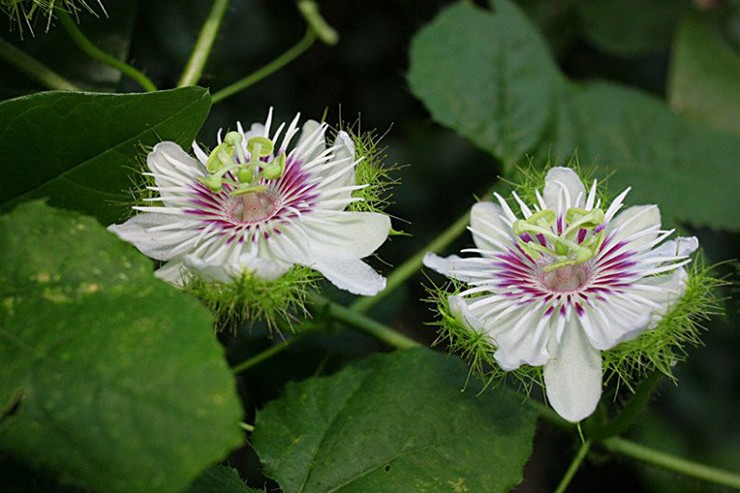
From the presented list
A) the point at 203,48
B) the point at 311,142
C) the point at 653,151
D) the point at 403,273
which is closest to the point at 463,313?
the point at 311,142

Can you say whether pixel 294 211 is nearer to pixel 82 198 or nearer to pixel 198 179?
pixel 198 179

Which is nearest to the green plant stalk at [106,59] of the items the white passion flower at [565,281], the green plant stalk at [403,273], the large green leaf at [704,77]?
the green plant stalk at [403,273]

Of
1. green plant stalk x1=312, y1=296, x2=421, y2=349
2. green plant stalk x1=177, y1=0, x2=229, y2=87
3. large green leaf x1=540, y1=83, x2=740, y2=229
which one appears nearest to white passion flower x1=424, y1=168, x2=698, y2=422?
green plant stalk x1=312, y1=296, x2=421, y2=349

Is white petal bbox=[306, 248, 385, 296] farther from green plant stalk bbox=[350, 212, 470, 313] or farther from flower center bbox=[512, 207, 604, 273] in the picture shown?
green plant stalk bbox=[350, 212, 470, 313]

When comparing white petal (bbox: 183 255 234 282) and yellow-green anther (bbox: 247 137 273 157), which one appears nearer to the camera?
white petal (bbox: 183 255 234 282)

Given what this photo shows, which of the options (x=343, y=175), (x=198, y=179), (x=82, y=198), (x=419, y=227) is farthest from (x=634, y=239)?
(x=419, y=227)
